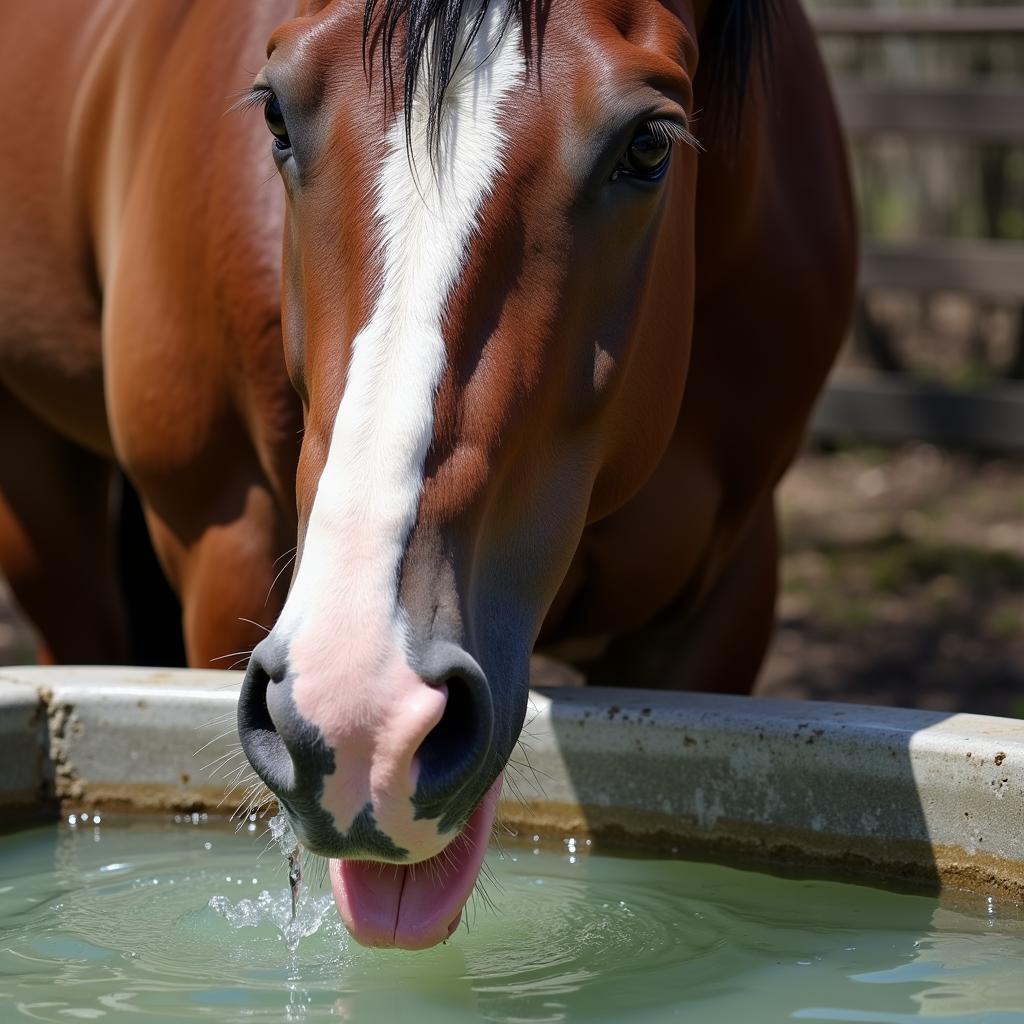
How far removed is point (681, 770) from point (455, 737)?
0.79 m

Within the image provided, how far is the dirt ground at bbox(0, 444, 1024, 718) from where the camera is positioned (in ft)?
15.2

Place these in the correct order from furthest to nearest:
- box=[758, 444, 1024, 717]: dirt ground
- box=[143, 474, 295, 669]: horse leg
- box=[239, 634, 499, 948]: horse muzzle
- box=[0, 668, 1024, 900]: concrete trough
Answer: box=[758, 444, 1024, 717]: dirt ground < box=[143, 474, 295, 669]: horse leg < box=[0, 668, 1024, 900]: concrete trough < box=[239, 634, 499, 948]: horse muzzle

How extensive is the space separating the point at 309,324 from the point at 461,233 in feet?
0.78

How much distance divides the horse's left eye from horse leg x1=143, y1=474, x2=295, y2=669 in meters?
0.93

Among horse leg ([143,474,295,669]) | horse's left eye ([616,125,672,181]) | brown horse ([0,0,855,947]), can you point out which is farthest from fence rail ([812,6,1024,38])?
horse's left eye ([616,125,672,181])

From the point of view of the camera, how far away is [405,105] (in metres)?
1.70

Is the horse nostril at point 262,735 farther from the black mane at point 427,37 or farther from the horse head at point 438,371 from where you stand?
the black mane at point 427,37

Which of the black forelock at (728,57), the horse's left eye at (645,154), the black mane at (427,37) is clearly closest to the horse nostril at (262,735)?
the black mane at (427,37)

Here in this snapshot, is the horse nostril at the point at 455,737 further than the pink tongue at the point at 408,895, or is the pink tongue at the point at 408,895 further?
the pink tongue at the point at 408,895

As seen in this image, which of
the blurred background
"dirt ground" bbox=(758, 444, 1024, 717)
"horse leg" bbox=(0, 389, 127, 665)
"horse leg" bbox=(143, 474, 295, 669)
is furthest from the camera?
the blurred background

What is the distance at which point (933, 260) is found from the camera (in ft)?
20.4

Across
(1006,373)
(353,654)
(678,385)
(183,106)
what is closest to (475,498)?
(353,654)

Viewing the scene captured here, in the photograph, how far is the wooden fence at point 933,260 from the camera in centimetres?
602

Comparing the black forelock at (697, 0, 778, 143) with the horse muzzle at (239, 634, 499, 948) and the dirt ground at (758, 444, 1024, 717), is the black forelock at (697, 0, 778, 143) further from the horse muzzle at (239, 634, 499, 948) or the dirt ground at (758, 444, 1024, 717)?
the dirt ground at (758, 444, 1024, 717)
